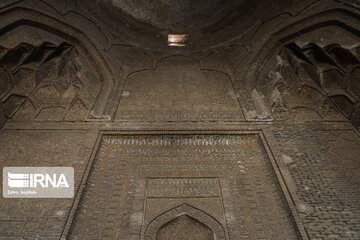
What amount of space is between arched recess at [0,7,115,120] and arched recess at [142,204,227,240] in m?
2.29

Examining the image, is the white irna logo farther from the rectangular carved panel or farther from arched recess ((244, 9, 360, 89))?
arched recess ((244, 9, 360, 89))

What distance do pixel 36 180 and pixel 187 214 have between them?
90.1 inches

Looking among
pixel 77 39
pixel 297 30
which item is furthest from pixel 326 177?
pixel 77 39

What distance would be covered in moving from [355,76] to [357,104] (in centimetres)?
60

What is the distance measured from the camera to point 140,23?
6758mm

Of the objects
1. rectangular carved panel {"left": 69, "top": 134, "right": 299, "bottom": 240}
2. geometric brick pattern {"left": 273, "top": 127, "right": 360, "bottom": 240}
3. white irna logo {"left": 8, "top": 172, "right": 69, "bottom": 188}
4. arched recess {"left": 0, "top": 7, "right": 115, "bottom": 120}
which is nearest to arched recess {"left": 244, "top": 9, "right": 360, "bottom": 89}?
geometric brick pattern {"left": 273, "top": 127, "right": 360, "bottom": 240}

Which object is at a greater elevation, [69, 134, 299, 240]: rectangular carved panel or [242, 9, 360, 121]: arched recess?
[242, 9, 360, 121]: arched recess

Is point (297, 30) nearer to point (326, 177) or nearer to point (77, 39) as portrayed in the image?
point (326, 177)

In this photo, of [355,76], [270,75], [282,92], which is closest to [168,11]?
[270,75]

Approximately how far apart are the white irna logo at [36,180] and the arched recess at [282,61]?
3.85 m

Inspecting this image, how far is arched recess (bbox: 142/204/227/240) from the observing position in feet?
9.98

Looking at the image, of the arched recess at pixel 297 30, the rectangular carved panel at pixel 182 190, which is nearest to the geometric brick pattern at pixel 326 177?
the rectangular carved panel at pixel 182 190

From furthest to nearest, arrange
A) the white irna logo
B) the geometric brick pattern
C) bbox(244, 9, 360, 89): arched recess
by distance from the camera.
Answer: bbox(244, 9, 360, 89): arched recess, the white irna logo, the geometric brick pattern

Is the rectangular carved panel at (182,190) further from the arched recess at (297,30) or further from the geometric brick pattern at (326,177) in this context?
the arched recess at (297,30)
